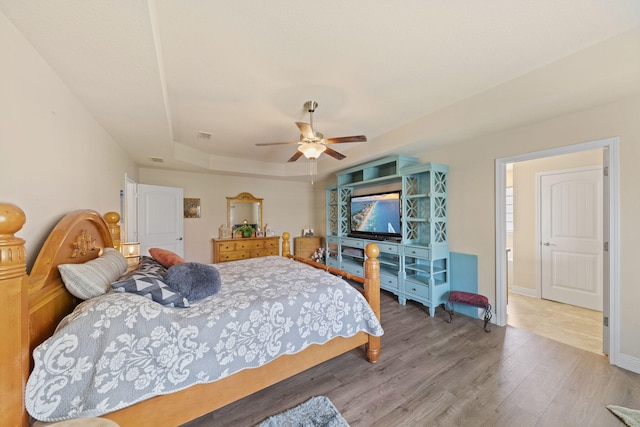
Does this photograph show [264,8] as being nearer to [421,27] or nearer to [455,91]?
[421,27]

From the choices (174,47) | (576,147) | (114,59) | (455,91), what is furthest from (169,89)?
(576,147)

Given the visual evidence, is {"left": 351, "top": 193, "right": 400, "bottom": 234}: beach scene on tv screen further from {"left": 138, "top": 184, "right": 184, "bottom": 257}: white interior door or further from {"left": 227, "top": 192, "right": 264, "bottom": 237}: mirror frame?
{"left": 138, "top": 184, "right": 184, "bottom": 257}: white interior door

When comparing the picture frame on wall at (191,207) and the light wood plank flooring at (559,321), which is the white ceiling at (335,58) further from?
the light wood plank flooring at (559,321)

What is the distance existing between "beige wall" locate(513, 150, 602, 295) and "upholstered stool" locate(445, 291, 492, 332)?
164 cm

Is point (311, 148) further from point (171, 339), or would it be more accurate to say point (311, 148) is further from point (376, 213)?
point (376, 213)

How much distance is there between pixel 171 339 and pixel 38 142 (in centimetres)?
136

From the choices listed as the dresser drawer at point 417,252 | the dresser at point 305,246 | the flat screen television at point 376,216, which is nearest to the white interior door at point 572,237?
the dresser drawer at point 417,252

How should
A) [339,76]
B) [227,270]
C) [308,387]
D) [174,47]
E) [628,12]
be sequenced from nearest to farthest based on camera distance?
[628,12] < [174,47] < [308,387] < [339,76] < [227,270]

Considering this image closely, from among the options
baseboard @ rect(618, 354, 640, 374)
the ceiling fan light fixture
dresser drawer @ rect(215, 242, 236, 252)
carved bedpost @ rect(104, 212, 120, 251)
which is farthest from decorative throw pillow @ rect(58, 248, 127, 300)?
baseboard @ rect(618, 354, 640, 374)

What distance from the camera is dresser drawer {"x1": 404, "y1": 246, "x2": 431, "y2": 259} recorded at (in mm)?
3120

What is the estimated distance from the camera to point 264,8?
1.36 metres

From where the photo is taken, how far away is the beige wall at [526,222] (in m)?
3.62

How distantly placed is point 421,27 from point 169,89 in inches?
85.7

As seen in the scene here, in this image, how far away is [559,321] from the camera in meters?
2.83
